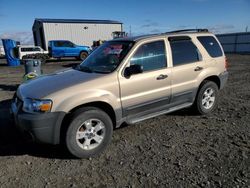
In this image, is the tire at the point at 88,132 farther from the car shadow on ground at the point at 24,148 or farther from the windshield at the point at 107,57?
the windshield at the point at 107,57

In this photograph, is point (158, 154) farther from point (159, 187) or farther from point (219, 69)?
point (219, 69)

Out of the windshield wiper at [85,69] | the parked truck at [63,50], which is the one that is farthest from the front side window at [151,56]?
the parked truck at [63,50]

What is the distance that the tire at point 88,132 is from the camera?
12.1 ft

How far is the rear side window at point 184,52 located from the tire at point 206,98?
66 centimetres

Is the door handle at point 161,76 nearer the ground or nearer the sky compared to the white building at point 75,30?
nearer the ground

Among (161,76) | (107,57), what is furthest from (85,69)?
(161,76)

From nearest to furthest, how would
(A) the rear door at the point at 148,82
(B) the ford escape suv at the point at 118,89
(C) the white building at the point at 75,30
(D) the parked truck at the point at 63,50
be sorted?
(B) the ford escape suv at the point at 118,89, (A) the rear door at the point at 148,82, (D) the parked truck at the point at 63,50, (C) the white building at the point at 75,30

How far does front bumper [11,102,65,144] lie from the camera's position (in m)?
3.48

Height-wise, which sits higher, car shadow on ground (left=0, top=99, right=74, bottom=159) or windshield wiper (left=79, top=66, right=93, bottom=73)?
windshield wiper (left=79, top=66, right=93, bottom=73)

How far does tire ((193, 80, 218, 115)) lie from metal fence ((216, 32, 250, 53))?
79.7ft

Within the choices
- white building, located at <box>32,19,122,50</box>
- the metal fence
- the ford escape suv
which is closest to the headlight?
the ford escape suv

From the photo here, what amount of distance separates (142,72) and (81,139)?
5.00 feet

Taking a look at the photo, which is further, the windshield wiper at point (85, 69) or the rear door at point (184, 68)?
the rear door at point (184, 68)

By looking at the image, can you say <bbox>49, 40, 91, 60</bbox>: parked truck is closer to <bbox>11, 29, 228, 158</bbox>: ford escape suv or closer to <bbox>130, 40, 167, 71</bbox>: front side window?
<bbox>11, 29, 228, 158</bbox>: ford escape suv
